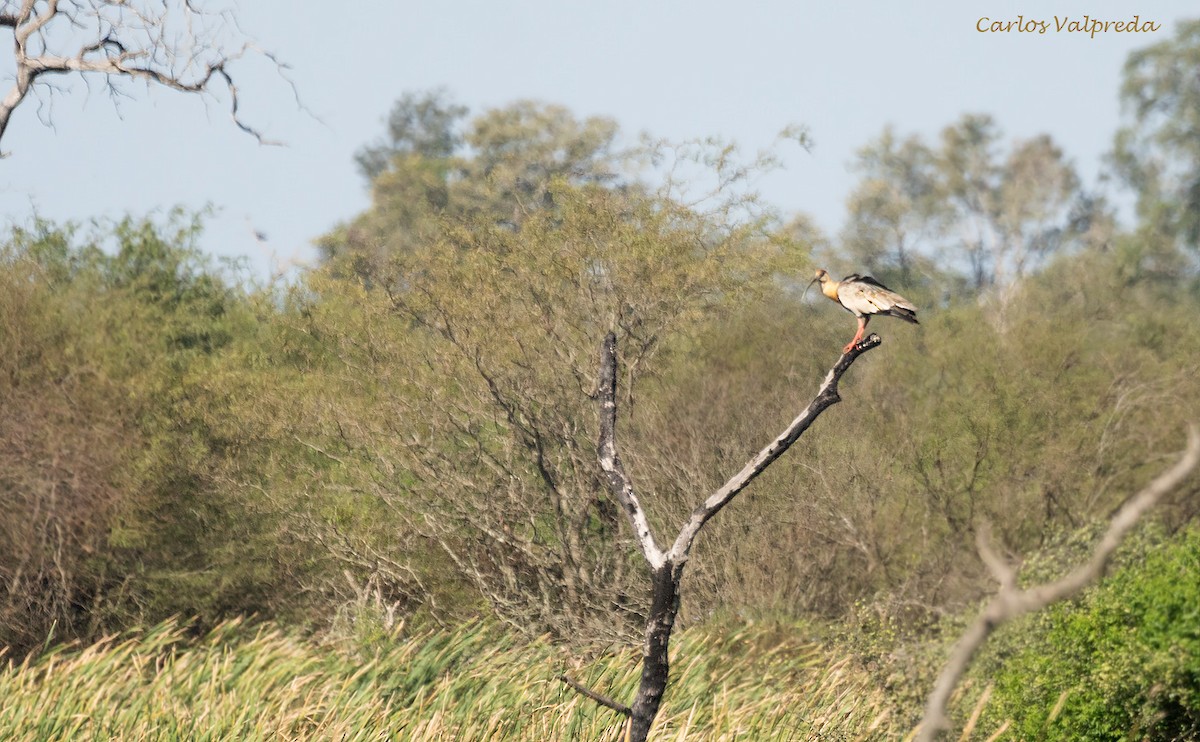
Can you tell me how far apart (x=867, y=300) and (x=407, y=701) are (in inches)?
196

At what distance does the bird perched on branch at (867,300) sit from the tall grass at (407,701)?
253 centimetres

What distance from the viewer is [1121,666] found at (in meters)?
8.04

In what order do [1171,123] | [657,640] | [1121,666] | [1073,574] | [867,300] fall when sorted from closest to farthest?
[1073,574] < [657,640] < [867,300] < [1121,666] < [1171,123]

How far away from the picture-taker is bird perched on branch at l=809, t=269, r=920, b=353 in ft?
16.7

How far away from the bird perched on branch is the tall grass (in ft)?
8.29

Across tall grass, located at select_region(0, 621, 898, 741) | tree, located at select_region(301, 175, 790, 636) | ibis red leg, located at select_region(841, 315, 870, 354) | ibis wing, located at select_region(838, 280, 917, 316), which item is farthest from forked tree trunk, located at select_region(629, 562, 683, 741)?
tree, located at select_region(301, 175, 790, 636)

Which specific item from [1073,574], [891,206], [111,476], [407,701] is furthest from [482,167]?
[1073,574]

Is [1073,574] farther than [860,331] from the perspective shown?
No

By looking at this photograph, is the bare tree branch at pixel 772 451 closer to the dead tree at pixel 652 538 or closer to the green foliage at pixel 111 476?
the dead tree at pixel 652 538

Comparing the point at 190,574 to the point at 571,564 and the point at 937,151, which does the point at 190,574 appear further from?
the point at 937,151

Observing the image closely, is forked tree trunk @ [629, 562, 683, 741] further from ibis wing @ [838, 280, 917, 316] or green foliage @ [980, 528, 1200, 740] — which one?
green foliage @ [980, 528, 1200, 740]

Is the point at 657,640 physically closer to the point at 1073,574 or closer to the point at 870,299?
the point at 870,299

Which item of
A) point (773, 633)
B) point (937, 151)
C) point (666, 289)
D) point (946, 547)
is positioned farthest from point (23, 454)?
point (937, 151)

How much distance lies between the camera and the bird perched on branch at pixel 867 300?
5.08 m
